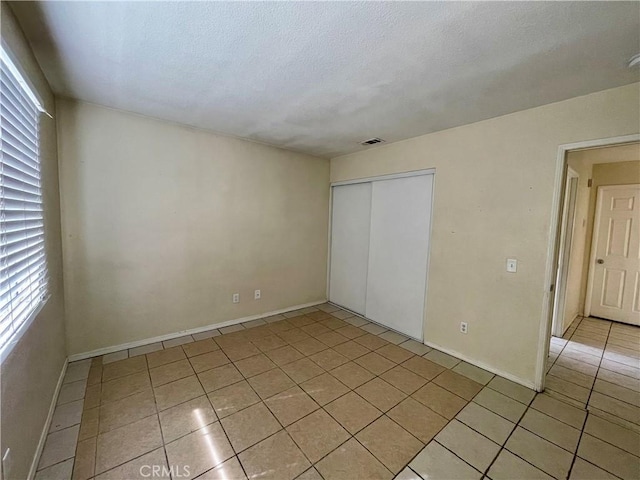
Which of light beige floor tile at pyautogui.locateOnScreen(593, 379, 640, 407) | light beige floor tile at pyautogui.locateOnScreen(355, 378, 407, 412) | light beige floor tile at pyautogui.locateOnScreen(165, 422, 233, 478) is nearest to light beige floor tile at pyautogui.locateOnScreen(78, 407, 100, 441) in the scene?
light beige floor tile at pyautogui.locateOnScreen(165, 422, 233, 478)

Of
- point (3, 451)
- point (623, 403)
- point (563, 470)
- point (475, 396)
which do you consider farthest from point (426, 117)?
point (3, 451)

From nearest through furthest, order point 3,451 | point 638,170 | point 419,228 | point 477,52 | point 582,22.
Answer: point 3,451 < point 582,22 < point 477,52 < point 419,228 < point 638,170

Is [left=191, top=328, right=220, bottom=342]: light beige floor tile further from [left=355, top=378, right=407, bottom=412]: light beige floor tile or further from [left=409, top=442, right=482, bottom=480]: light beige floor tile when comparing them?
[left=409, top=442, right=482, bottom=480]: light beige floor tile

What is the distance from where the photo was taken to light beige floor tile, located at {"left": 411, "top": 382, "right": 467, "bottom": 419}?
6.51 ft

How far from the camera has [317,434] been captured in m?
1.73

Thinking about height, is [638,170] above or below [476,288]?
above

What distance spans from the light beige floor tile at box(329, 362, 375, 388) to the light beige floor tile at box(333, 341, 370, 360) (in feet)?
0.57

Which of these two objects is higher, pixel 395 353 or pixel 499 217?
pixel 499 217

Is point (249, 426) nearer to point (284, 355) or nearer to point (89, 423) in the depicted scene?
point (284, 355)

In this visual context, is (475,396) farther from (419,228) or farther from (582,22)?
(582,22)

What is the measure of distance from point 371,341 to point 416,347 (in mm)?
491

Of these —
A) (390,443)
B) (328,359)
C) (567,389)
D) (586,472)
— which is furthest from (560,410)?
(328,359)

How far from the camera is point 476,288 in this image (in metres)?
2.59

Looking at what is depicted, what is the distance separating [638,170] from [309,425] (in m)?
5.20
